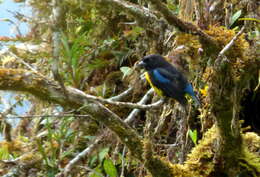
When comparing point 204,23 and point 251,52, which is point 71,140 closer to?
point 204,23

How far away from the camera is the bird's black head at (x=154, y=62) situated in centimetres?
367

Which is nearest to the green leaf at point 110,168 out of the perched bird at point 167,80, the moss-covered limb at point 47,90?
the perched bird at point 167,80

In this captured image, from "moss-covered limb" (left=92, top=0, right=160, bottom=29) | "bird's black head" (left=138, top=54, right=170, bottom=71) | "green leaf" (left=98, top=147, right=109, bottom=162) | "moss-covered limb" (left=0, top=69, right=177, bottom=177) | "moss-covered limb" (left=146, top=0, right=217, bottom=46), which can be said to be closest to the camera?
"moss-covered limb" (left=0, top=69, right=177, bottom=177)

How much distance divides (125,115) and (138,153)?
1.71 meters

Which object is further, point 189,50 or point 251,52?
point 189,50

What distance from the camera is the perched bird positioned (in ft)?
11.6

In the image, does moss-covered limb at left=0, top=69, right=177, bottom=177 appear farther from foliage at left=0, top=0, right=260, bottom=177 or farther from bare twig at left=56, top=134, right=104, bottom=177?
bare twig at left=56, top=134, right=104, bottom=177

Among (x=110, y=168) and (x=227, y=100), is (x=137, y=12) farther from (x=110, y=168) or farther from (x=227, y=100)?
(x=110, y=168)

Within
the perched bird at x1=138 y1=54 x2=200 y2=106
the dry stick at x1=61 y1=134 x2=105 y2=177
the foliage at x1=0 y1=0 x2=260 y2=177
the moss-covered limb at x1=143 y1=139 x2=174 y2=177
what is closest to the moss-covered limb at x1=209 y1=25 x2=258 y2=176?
the foliage at x1=0 y1=0 x2=260 y2=177

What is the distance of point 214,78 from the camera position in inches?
105

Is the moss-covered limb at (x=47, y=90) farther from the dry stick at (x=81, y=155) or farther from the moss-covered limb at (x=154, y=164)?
the dry stick at (x=81, y=155)

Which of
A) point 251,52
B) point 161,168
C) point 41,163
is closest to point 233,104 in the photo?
point 251,52

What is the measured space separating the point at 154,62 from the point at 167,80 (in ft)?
0.71

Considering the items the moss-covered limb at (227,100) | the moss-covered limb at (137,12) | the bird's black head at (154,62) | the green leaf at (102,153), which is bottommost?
the green leaf at (102,153)
